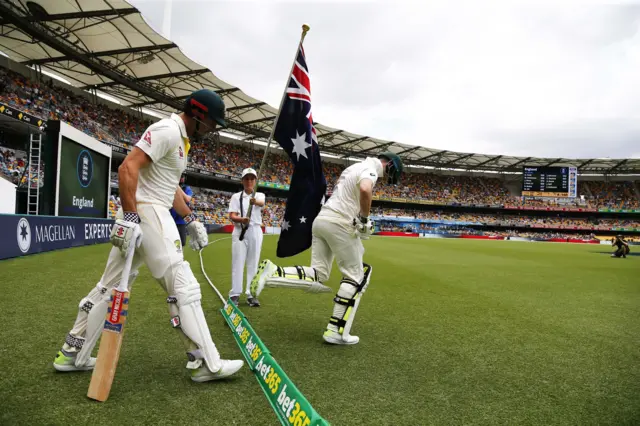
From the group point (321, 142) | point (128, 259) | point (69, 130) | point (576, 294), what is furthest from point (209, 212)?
point (128, 259)

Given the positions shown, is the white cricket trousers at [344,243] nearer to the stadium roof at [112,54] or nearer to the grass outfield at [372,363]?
the grass outfield at [372,363]

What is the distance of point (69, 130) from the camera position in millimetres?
12953

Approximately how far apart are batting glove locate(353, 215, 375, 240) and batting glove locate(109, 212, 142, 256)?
2.17m

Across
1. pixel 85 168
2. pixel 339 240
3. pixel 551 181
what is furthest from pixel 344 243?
A: pixel 551 181

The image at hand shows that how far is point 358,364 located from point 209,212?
131 ft

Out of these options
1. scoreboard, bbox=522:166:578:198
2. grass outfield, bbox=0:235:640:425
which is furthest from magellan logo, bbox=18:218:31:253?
scoreboard, bbox=522:166:578:198

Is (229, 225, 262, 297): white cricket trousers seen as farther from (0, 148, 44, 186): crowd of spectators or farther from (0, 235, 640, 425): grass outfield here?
(0, 148, 44, 186): crowd of spectators

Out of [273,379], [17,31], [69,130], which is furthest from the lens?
[17,31]

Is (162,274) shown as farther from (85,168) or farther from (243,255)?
(85,168)

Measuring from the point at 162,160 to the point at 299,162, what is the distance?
2.61m

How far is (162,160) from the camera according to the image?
116 inches

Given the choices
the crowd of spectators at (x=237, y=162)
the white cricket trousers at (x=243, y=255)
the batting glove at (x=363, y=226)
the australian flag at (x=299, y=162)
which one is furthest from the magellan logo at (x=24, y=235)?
the crowd of spectators at (x=237, y=162)

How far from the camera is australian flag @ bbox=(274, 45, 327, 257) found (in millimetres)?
5383

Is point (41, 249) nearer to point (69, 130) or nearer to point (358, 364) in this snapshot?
point (69, 130)
